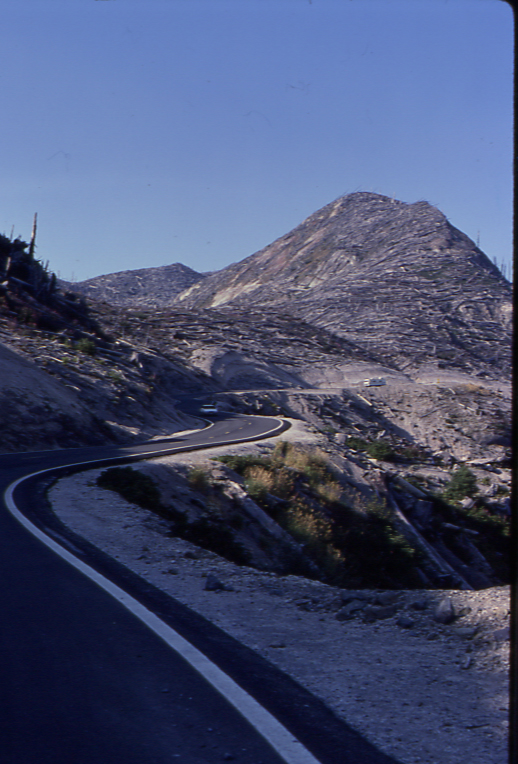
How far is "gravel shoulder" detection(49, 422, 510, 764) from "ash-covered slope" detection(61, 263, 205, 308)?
13476 centimetres

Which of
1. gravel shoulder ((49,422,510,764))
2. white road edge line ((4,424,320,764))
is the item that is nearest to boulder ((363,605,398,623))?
gravel shoulder ((49,422,510,764))

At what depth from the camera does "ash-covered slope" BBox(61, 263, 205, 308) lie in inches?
5719

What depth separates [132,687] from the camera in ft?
14.1

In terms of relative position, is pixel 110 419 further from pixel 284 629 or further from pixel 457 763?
pixel 457 763

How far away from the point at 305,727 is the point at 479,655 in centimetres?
198

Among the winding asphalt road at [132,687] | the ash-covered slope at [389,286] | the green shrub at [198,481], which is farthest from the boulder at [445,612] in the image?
the ash-covered slope at [389,286]

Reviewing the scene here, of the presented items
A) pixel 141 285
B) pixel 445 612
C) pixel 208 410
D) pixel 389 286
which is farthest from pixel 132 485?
pixel 141 285

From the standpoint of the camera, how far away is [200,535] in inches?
450

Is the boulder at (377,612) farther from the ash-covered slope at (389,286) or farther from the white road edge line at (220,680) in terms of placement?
the ash-covered slope at (389,286)

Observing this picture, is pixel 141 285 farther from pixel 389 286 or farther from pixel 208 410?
pixel 208 410

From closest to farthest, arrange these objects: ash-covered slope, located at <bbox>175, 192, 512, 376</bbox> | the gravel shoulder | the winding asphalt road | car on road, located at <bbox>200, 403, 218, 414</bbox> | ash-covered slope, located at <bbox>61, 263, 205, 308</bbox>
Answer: the winding asphalt road, the gravel shoulder, car on road, located at <bbox>200, 403, 218, 414</bbox>, ash-covered slope, located at <bbox>175, 192, 512, 376</bbox>, ash-covered slope, located at <bbox>61, 263, 205, 308</bbox>

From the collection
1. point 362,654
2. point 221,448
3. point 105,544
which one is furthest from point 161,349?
point 362,654

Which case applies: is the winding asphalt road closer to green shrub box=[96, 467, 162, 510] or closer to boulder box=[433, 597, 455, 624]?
boulder box=[433, 597, 455, 624]

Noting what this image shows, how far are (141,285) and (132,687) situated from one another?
157585 mm
